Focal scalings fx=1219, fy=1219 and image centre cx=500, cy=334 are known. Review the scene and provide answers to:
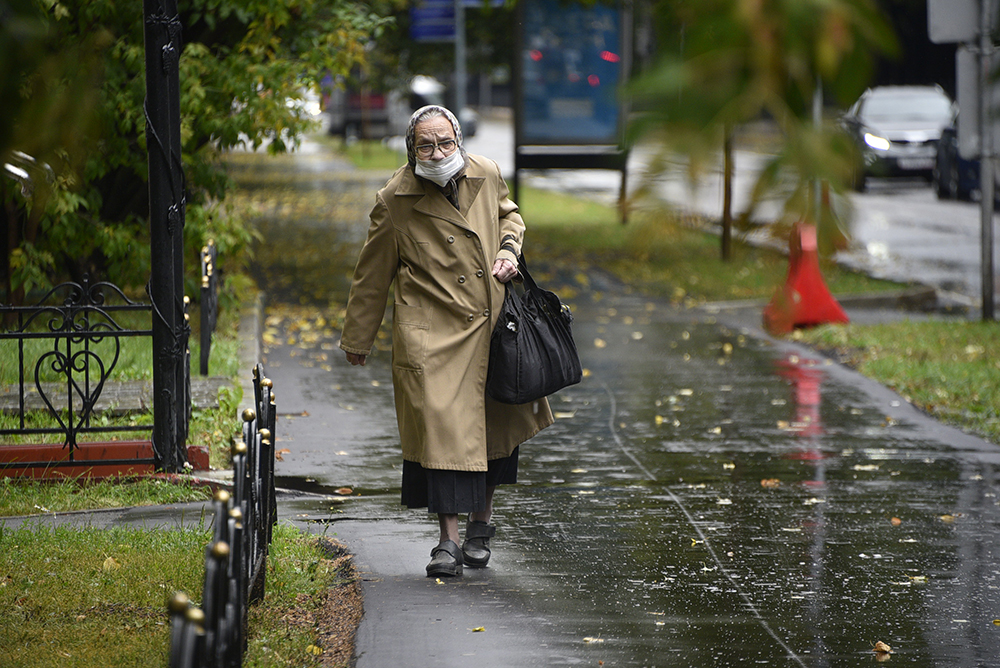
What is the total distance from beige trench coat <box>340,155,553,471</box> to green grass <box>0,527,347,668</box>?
0.69 m

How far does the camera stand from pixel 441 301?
15.6 ft

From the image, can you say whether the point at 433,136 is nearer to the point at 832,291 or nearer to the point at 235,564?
the point at 235,564

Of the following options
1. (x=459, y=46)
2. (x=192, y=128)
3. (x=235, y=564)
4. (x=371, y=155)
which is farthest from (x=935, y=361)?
(x=371, y=155)

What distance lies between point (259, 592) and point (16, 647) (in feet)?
2.69


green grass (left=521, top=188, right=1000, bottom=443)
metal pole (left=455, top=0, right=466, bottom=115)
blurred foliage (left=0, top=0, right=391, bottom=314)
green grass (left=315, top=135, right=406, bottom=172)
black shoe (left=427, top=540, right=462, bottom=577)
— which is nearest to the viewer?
green grass (left=521, top=188, right=1000, bottom=443)

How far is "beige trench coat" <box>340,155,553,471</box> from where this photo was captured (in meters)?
4.70

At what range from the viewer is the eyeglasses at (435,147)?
466 cm

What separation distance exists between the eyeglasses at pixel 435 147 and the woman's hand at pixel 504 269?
466mm

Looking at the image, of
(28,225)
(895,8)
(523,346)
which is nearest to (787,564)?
(523,346)

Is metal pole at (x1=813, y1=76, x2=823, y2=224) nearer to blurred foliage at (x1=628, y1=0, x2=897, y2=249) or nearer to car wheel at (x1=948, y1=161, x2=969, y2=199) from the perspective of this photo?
blurred foliage at (x1=628, y1=0, x2=897, y2=249)

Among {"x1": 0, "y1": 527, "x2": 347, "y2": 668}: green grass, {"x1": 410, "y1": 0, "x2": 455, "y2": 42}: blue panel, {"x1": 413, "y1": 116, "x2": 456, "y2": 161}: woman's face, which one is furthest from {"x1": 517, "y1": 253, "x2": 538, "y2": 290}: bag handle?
{"x1": 410, "y1": 0, "x2": 455, "y2": 42}: blue panel

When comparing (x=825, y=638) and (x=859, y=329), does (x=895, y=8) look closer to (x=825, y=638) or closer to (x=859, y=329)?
(x=825, y=638)

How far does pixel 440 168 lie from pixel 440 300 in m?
0.51

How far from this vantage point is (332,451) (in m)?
6.86
